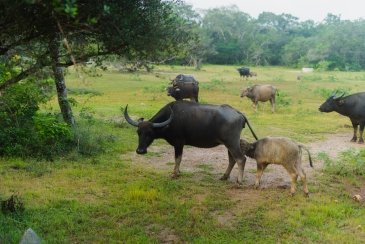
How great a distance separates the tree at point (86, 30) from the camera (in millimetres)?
4551

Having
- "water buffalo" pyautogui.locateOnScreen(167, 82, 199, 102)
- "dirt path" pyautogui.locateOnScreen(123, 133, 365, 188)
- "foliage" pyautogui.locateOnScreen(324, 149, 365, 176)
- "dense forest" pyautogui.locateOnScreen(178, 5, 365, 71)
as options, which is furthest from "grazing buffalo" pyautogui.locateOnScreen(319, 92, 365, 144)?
"dense forest" pyautogui.locateOnScreen(178, 5, 365, 71)

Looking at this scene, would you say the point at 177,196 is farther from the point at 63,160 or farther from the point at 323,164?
Result: the point at 323,164

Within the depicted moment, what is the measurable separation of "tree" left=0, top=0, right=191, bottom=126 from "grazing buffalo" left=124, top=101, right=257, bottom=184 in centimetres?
220

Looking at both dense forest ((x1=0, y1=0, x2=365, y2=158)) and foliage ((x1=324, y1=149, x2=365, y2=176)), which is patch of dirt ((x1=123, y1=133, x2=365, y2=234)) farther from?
dense forest ((x1=0, y1=0, x2=365, y2=158))

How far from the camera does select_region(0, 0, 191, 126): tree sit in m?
4.55

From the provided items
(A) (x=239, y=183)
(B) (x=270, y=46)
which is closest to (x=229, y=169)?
(A) (x=239, y=183)

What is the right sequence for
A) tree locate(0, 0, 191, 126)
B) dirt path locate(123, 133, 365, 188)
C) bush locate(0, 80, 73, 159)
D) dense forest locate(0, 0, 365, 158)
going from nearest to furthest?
tree locate(0, 0, 191, 126)
dense forest locate(0, 0, 365, 158)
dirt path locate(123, 133, 365, 188)
bush locate(0, 80, 73, 159)

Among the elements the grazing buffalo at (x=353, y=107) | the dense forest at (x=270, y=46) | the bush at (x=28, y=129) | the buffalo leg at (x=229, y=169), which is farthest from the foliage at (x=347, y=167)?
the dense forest at (x=270, y=46)

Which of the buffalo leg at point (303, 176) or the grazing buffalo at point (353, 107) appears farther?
the grazing buffalo at point (353, 107)

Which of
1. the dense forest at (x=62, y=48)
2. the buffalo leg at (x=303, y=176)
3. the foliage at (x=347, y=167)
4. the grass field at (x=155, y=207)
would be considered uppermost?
the dense forest at (x=62, y=48)

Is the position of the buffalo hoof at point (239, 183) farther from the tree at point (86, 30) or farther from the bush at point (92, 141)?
the bush at point (92, 141)

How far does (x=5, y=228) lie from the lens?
251 inches

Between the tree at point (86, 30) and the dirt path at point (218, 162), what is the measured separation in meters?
3.79

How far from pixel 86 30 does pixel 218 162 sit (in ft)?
21.0
